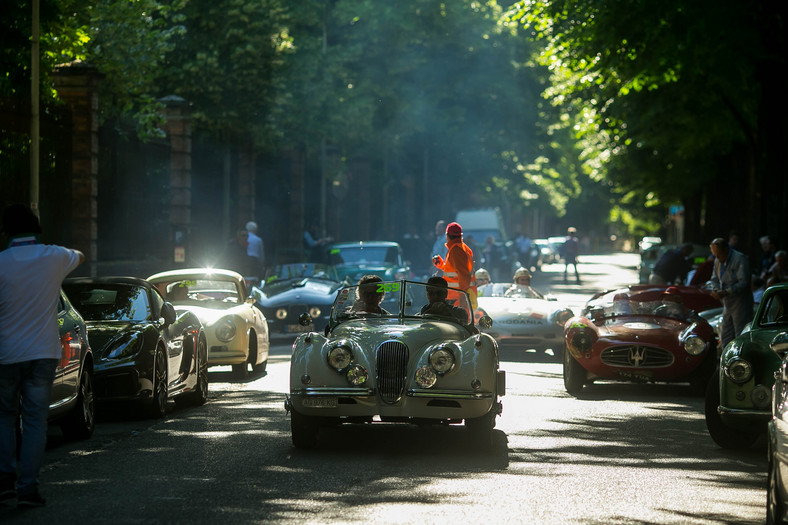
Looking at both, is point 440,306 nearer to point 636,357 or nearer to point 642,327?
point 636,357

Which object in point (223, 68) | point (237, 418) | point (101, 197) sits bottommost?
point (237, 418)

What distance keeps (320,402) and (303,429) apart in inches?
11.4

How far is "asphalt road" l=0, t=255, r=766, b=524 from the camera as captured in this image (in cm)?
778

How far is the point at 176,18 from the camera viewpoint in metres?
29.0

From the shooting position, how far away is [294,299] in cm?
2400

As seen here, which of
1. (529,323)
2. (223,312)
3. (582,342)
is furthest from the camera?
(529,323)

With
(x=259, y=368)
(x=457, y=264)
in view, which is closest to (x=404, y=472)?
(x=457, y=264)

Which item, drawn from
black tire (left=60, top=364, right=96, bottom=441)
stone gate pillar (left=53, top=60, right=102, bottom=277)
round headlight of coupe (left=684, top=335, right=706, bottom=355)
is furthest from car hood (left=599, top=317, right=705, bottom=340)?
stone gate pillar (left=53, top=60, right=102, bottom=277)

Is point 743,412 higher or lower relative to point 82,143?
lower

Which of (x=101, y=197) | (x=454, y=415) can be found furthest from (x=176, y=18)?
(x=454, y=415)

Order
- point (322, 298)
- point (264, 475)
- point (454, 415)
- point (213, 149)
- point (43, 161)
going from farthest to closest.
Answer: point (213, 149) < point (322, 298) < point (43, 161) < point (454, 415) < point (264, 475)

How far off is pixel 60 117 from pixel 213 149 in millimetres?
14160

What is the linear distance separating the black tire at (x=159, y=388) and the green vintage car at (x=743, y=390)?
16.5ft

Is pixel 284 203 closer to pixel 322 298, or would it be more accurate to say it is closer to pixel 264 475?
→ pixel 322 298
